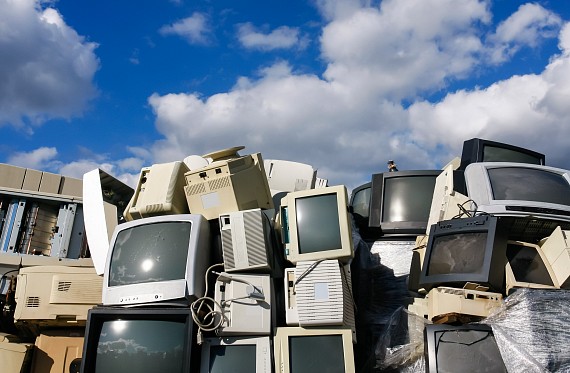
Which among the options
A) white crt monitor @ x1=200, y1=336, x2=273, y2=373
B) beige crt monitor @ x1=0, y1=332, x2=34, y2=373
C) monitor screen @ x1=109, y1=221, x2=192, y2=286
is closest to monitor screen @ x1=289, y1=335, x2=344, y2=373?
white crt monitor @ x1=200, y1=336, x2=273, y2=373

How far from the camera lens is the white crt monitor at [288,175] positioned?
4.27 meters

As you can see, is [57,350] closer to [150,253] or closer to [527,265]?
[150,253]

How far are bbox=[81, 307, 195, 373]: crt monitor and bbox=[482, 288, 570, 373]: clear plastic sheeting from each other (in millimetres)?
1648

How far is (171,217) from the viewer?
10.0 feet

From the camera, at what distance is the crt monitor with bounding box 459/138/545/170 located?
393 cm

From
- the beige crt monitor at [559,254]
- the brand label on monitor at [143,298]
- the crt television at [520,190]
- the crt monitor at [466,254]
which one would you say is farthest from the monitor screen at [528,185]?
the brand label on monitor at [143,298]

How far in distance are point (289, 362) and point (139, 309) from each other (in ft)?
2.99

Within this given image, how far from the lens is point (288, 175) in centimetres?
433

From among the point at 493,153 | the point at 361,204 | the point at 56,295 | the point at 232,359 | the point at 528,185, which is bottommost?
the point at 232,359

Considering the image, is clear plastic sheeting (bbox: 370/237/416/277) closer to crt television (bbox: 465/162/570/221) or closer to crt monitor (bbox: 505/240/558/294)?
crt television (bbox: 465/162/570/221)

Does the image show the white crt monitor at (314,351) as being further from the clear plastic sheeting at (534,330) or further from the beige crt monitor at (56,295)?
the beige crt monitor at (56,295)

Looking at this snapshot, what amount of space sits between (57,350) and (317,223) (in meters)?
2.05

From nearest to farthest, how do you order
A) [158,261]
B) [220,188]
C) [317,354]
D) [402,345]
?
[317,354], [402,345], [158,261], [220,188]

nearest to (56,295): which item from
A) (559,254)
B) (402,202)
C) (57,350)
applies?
(57,350)
